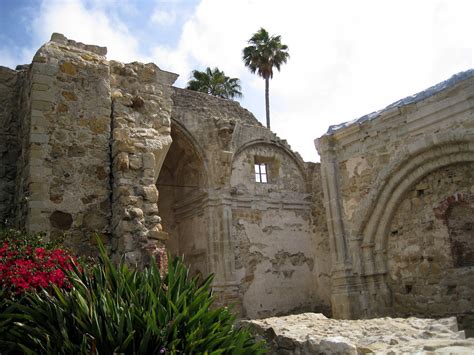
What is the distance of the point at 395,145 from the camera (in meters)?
9.44

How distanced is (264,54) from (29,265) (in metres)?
22.3

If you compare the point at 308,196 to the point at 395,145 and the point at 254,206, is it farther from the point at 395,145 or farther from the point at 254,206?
the point at 395,145

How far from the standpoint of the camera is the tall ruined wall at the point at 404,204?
8391mm

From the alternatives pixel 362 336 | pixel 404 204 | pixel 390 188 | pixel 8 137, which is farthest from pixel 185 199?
pixel 362 336

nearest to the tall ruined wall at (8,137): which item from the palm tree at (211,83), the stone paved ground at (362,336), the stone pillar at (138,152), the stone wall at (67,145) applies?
the stone wall at (67,145)

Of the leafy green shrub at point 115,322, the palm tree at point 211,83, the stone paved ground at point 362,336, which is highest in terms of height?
the palm tree at point 211,83

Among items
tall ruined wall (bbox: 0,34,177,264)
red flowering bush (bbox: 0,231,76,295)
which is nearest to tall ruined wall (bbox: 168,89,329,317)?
tall ruined wall (bbox: 0,34,177,264)

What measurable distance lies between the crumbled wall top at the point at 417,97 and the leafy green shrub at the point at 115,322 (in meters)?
7.13

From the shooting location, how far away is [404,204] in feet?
30.9

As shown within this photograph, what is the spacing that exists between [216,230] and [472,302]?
7.03 metres

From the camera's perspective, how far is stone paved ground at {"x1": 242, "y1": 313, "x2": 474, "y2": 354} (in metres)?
3.65

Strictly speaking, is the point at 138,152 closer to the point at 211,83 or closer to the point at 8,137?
the point at 8,137

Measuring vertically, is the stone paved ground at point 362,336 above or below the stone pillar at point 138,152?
below

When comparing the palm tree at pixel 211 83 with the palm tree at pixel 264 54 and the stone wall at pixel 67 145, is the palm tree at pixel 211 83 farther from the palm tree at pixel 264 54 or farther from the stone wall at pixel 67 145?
the stone wall at pixel 67 145
